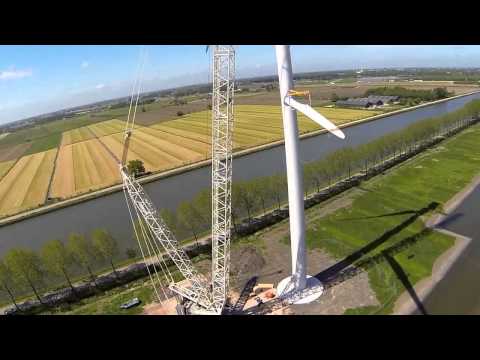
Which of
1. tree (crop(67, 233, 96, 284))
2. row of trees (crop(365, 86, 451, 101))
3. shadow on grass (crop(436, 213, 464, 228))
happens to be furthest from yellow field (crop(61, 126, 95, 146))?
row of trees (crop(365, 86, 451, 101))

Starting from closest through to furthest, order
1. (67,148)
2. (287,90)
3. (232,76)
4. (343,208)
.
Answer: (287,90) < (232,76) < (343,208) < (67,148)

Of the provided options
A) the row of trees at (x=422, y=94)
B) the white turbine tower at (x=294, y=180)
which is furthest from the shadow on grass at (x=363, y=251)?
the row of trees at (x=422, y=94)

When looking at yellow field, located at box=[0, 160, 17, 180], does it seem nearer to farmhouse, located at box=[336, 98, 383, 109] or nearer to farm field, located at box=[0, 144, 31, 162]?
farm field, located at box=[0, 144, 31, 162]

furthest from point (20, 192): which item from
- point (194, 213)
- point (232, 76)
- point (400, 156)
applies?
point (400, 156)

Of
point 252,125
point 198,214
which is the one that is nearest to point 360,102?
point 252,125
